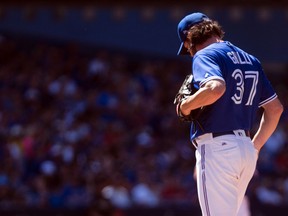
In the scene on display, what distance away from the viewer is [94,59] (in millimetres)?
15531

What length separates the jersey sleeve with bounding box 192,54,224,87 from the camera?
4803mm

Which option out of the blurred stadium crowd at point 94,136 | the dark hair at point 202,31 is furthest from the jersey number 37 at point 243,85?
the blurred stadium crowd at point 94,136

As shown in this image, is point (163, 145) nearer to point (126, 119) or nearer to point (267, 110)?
point (126, 119)

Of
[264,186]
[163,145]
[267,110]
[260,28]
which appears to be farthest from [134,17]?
[267,110]

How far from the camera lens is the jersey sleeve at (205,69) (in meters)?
4.80

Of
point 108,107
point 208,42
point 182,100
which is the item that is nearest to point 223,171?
point 182,100

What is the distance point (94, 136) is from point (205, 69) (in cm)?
855

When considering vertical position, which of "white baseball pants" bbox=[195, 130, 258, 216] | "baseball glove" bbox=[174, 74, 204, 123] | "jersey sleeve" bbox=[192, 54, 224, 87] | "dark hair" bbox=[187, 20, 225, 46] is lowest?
"white baseball pants" bbox=[195, 130, 258, 216]

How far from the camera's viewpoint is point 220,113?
495cm

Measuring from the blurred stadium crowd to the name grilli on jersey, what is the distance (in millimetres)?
6112

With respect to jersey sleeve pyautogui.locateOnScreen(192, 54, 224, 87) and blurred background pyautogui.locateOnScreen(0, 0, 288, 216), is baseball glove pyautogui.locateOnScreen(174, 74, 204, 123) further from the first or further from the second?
blurred background pyautogui.locateOnScreen(0, 0, 288, 216)

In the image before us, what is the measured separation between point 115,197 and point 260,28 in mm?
6876

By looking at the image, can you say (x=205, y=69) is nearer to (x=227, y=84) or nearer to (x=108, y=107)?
(x=227, y=84)

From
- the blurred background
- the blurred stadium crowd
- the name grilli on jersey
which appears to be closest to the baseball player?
the name grilli on jersey
